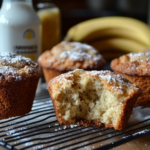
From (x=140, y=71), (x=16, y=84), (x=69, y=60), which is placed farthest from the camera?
(x=69, y=60)

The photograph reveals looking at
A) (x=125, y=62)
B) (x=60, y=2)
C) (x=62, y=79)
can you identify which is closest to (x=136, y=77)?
(x=125, y=62)

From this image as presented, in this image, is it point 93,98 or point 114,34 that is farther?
point 114,34

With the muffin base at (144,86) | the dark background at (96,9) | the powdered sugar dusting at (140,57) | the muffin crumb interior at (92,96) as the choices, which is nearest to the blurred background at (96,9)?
the dark background at (96,9)

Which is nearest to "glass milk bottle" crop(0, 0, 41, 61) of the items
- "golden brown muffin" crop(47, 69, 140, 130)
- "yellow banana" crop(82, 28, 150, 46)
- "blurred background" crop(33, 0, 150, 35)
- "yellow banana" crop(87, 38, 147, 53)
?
"golden brown muffin" crop(47, 69, 140, 130)

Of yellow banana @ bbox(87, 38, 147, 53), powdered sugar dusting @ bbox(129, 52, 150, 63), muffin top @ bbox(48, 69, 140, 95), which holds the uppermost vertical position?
muffin top @ bbox(48, 69, 140, 95)

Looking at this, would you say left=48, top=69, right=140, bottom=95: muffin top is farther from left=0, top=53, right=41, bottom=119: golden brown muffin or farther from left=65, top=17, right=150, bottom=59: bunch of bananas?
left=65, top=17, right=150, bottom=59: bunch of bananas

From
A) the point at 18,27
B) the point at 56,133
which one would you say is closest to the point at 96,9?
the point at 18,27

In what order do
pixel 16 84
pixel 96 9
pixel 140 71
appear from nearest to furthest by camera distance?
1. pixel 16 84
2. pixel 140 71
3. pixel 96 9

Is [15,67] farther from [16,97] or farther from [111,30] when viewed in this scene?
[111,30]
